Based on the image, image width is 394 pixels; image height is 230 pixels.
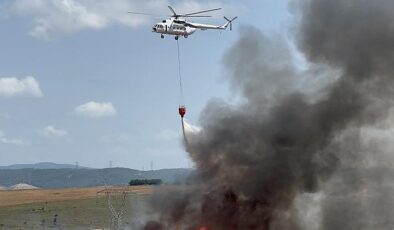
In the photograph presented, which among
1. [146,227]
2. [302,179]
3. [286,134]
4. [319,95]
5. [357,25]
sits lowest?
[146,227]

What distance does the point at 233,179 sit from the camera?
5059 cm

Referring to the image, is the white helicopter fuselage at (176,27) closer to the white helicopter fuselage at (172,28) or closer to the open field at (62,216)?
the white helicopter fuselage at (172,28)

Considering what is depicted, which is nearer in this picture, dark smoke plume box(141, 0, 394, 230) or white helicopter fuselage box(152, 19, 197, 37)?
dark smoke plume box(141, 0, 394, 230)

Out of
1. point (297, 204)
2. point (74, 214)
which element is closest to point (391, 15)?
point (297, 204)

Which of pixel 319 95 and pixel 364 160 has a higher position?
pixel 319 95

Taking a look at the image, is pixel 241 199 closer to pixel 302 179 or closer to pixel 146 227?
pixel 302 179

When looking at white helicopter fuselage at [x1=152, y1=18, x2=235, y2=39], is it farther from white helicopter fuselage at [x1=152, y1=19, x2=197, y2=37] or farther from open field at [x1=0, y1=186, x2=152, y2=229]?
open field at [x1=0, y1=186, x2=152, y2=229]

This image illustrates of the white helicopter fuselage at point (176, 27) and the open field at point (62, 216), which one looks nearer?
the white helicopter fuselage at point (176, 27)

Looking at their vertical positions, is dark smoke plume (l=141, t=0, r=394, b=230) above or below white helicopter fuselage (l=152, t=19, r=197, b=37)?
below

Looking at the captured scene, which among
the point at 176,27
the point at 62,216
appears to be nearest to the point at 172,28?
the point at 176,27

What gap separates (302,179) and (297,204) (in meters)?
2.89

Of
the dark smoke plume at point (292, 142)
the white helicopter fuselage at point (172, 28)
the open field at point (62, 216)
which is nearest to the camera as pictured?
the dark smoke plume at point (292, 142)

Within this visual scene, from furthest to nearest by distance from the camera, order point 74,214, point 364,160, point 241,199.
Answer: point 74,214
point 364,160
point 241,199

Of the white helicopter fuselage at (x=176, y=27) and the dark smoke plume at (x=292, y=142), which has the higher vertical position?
the white helicopter fuselage at (x=176, y=27)
